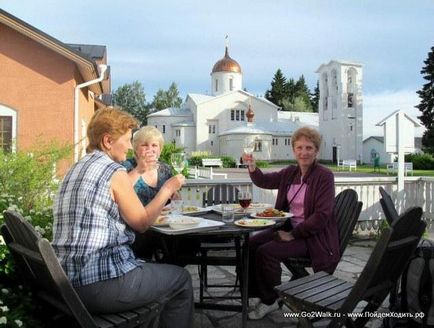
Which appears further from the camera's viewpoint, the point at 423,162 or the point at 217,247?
the point at 423,162

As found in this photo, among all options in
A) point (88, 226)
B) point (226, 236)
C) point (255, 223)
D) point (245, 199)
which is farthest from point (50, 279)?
point (245, 199)

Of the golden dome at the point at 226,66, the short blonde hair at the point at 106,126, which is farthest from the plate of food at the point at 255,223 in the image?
the golden dome at the point at 226,66

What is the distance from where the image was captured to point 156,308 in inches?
90.9

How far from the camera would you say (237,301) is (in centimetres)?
418

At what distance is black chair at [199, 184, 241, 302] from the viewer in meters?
3.61

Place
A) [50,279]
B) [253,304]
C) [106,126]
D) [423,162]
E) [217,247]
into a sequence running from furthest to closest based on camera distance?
1. [423,162]
2. [217,247]
3. [253,304]
4. [106,126]
5. [50,279]

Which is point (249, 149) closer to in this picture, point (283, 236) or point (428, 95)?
point (283, 236)

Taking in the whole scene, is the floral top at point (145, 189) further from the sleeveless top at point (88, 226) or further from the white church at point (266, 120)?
the white church at point (266, 120)

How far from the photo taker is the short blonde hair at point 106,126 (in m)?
2.46

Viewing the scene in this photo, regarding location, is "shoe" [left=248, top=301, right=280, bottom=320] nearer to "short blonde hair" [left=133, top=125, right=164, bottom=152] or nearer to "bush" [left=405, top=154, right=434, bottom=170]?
"short blonde hair" [left=133, top=125, right=164, bottom=152]

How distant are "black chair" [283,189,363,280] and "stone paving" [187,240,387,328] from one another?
419mm

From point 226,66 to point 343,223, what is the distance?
57290mm

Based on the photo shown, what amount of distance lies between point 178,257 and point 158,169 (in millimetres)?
869

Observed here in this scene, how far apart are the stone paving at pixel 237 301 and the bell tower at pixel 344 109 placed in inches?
1855
